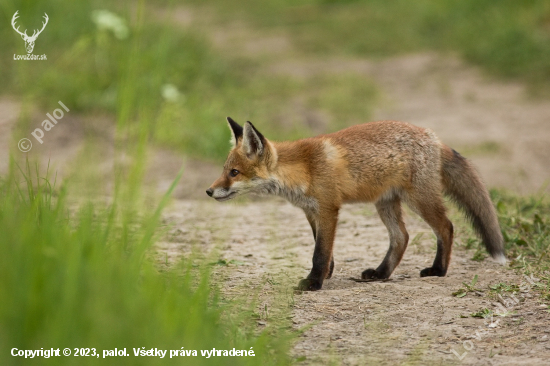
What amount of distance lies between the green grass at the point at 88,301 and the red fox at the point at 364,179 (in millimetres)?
1603

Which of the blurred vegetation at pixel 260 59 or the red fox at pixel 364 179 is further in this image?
the blurred vegetation at pixel 260 59

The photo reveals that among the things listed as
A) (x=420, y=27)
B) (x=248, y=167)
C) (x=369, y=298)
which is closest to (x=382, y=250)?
(x=369, y=298)

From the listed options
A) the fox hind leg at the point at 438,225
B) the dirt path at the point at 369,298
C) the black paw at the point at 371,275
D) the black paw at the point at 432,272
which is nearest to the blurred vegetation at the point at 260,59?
the dirt path at the point at 369,298

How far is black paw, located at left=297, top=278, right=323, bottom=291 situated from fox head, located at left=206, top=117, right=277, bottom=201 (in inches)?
28.4

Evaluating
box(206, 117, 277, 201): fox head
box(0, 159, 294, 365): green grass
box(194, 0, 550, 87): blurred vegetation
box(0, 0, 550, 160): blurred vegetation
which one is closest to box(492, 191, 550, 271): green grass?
box(206, 117, 277, 201): fox head

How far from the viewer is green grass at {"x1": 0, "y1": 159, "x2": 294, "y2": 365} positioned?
252 centimetres

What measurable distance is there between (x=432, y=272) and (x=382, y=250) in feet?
2.32

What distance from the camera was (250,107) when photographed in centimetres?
1002

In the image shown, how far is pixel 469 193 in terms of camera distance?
5.08 m

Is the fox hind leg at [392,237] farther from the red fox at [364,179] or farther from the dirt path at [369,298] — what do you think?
the dirt path at [369,298]

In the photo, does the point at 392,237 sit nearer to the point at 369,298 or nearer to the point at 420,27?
the point at 369,298

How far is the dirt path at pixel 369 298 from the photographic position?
3500mm

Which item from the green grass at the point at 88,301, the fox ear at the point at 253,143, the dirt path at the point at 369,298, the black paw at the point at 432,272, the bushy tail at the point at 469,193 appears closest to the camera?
the green grass at the point at 88,301

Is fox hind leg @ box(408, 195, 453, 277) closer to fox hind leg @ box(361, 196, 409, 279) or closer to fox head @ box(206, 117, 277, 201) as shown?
fox hind leg @ box(361, 196, 409, 279)
